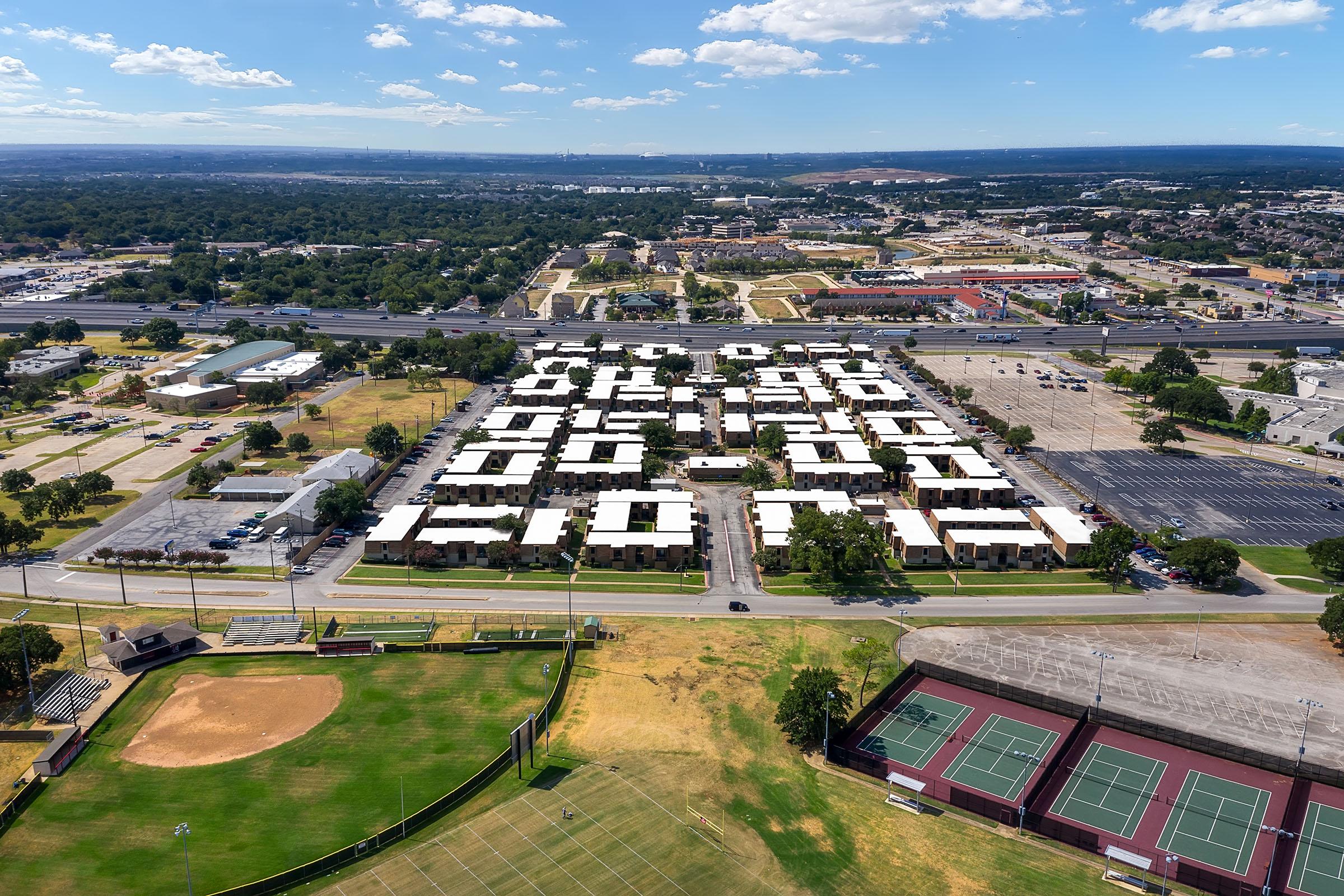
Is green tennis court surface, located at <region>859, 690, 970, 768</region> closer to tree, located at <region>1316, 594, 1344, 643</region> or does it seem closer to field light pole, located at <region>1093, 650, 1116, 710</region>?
field light pole, located at <region>1093, 650, 1116, 710</region>

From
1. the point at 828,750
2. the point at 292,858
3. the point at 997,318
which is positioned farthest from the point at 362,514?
the point at 997,318

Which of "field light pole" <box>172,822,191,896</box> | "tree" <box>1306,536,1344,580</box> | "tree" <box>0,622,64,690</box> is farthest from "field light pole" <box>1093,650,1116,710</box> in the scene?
"tree" <box>0,622,64,690</box>

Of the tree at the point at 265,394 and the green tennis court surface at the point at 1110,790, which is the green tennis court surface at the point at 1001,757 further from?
the tree at the point at 265,394

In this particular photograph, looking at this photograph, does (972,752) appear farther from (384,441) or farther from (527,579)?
(384,441)

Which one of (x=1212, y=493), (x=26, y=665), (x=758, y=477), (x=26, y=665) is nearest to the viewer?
(x=26, y=665)

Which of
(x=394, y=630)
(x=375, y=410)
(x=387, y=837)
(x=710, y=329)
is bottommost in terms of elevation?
(x=387, y=837)

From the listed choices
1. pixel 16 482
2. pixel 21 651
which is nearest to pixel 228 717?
pixel 21 651
